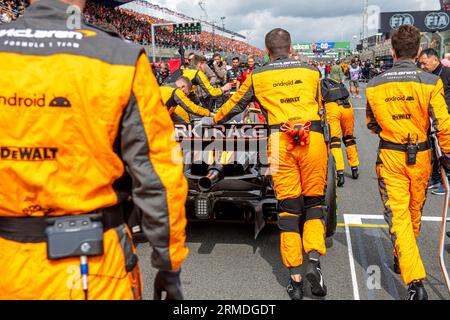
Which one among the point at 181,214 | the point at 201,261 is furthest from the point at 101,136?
the point at 201,261

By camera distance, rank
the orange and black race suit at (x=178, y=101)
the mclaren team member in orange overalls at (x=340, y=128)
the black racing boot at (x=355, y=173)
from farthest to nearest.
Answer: the black racing boot at (x=355, y=173) → the mclaren team member in orange overalls at (x=340, y=128) → the orange and black race suit at (x=178, y=101)

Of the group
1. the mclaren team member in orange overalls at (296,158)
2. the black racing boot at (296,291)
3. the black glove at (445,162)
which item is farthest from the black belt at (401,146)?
the black racing boot at (296,291)

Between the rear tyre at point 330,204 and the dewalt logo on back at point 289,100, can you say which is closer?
the dewalt logo on back at point 289,100

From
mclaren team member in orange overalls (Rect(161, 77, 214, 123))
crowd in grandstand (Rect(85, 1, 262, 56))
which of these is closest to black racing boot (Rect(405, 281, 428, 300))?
mclaren team member in orange overalls (Rect(161, 77, 214, 123))

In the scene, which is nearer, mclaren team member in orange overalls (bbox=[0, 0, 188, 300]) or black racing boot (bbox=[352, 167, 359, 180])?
mclaren team member in orange overalls (bbox=[0, 0, 188, 300])

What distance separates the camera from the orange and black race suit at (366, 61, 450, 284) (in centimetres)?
321

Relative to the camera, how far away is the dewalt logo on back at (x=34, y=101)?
1458 millimetres

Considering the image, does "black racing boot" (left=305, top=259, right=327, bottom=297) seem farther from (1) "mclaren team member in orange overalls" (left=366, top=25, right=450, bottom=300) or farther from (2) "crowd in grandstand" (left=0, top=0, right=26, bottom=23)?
(2) "crowd in grandstand" (left=0, top=0, right=26, bottom=23)

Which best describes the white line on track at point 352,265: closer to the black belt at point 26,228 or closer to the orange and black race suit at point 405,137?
the orange and black race suit at point 405,137

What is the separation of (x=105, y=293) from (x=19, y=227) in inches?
14.7

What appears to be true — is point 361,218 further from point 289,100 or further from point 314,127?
point 289,100

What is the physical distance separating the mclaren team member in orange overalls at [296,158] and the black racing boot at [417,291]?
601 millimetres

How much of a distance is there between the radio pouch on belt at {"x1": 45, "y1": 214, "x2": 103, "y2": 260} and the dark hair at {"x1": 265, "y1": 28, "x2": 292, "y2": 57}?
245 cm

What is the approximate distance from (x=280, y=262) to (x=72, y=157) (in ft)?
9.35
